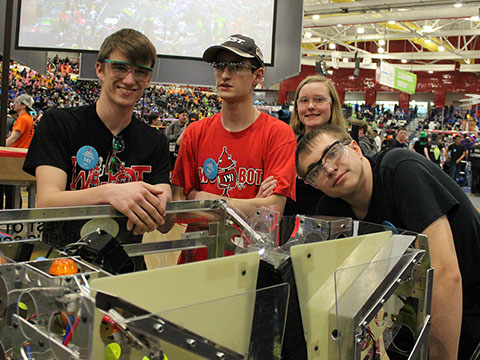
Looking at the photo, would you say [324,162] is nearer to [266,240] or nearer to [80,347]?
[266,240]

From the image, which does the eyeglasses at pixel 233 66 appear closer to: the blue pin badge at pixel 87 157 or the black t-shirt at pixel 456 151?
the blue pin badge at pixel 87 157

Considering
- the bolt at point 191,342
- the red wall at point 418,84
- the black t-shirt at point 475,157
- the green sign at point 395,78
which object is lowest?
the bolt at point 191,342

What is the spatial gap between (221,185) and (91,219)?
66 cm

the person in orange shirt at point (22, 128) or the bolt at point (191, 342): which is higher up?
the person in orange shirt at point (22, 128)

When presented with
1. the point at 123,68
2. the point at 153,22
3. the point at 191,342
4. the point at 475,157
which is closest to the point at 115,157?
the point at 123,68

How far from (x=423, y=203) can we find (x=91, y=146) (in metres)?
0.99

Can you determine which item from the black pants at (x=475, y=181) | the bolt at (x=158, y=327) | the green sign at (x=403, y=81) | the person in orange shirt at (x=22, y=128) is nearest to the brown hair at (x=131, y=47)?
the bolt at (x=158, y=327)

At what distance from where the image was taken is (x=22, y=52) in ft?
15.2

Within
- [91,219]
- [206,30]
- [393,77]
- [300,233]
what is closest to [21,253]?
[91,219]

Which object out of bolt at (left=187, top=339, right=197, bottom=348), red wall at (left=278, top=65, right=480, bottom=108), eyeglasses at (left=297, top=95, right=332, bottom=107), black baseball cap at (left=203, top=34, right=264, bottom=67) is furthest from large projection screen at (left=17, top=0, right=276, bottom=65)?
red wall at (left=278, top=65, right=480, bottom=108)

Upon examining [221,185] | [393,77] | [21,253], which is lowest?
[21,253]

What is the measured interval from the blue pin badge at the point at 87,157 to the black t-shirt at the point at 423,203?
862 millimetres

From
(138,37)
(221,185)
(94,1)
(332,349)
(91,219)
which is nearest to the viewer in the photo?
(332,349)

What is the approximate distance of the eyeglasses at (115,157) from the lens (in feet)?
4.77
